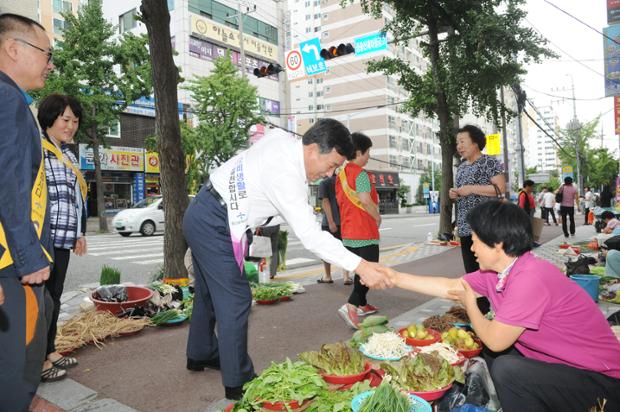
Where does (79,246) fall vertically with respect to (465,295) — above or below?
above

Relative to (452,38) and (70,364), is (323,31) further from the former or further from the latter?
(70,364)

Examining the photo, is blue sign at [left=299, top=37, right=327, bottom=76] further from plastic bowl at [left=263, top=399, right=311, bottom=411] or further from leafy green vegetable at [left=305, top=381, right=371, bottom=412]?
plastic bowl at [left=263, top=399, right=311, bottom=411]

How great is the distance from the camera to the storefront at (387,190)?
4666cm

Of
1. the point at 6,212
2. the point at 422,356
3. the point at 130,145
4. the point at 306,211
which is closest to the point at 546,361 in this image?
the point at 422,356

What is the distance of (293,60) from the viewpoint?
16484 mm

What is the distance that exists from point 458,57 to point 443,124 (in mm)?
2197

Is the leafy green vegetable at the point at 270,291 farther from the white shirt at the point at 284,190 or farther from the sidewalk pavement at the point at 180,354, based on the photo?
the white shirt at the point at 284,190

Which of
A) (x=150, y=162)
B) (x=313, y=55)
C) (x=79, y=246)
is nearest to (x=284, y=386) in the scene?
(x=79, y=246)

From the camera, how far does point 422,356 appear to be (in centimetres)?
297

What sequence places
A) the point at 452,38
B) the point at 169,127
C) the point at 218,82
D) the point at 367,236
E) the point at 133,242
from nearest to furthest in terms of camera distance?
the point at 367,236 < the point at 169,127 < the point at 452,38 < the point at 133,242 < the point at 218,82

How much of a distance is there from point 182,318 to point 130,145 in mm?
25991

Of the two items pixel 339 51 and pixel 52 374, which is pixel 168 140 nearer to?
pixel 52 374

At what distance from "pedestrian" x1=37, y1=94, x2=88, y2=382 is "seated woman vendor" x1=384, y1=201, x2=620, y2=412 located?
3.34 m

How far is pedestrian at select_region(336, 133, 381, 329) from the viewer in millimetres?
5078
